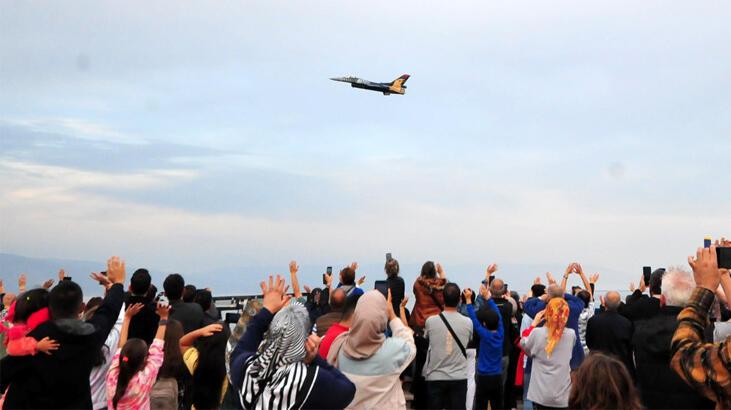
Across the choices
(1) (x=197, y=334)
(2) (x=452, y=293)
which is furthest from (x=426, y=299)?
(1) (x=197, y=334)

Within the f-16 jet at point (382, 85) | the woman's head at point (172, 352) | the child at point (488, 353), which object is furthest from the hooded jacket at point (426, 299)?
the f-16 jet at point (382, 85)

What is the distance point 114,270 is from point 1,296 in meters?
6.27

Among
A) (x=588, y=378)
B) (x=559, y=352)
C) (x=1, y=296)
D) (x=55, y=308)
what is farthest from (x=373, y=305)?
(x=1, y=296)

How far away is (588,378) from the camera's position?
12.5 ft

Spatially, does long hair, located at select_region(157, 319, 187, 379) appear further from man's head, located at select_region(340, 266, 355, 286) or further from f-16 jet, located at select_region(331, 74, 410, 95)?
f-16 jet, located at select_region(331, 74, 410, 95)

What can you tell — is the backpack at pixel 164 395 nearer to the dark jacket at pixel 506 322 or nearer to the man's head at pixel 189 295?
the man's head at pixel 189 295

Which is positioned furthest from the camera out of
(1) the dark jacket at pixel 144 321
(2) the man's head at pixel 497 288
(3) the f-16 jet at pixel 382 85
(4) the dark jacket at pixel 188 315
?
(3) the f-16 jet at pixel 382 85

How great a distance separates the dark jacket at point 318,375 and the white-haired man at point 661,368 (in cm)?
290

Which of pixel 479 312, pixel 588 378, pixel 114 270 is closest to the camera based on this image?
pixel 588 378

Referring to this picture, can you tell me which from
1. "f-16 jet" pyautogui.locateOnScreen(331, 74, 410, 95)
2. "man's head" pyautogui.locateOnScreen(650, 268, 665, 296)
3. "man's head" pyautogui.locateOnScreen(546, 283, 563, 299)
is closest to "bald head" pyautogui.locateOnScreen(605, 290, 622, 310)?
"man's head" pyautogui.locateOnScreen(650, 268, 665, 296)

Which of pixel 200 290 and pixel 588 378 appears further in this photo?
pixel 200 290

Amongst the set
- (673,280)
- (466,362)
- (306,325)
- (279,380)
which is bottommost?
(466,362)

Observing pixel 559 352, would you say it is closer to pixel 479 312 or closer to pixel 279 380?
pixel 479 312

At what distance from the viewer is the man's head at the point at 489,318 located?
10.0 m
